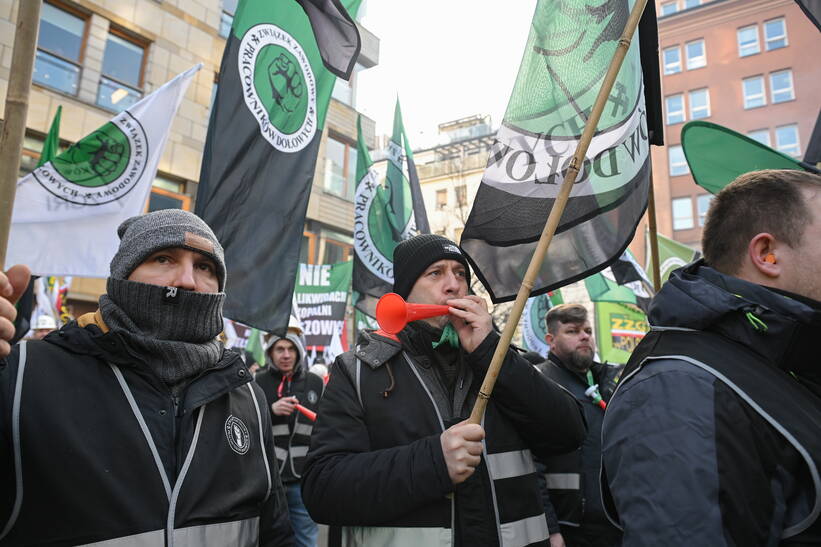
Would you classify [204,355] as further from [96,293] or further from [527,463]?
[96,293]

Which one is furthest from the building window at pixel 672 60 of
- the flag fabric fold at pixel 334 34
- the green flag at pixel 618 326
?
the flag fabric fold at pixel 334 34

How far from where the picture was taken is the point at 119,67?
44.2 ft

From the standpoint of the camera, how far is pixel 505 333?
1747 millimetres

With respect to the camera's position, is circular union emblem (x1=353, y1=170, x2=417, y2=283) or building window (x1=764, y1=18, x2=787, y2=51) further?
building window (x1=764, y1=18, x2=787, y2=51)

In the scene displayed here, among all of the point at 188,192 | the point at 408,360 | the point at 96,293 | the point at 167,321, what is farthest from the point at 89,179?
the point at 188,192

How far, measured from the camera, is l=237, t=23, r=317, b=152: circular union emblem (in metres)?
3.48

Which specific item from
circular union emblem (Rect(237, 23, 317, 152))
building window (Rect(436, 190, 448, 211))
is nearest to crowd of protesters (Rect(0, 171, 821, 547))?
circular union emblem (Rect(237, 23, 317, 152))

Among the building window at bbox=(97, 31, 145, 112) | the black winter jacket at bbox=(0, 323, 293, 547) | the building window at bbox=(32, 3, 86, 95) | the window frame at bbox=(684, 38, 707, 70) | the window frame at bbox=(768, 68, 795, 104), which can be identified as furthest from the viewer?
the window frame at bbox=(684, 38, 707, 70)

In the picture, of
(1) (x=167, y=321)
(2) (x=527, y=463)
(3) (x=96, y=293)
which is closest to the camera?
(1) (x=167, y=321)

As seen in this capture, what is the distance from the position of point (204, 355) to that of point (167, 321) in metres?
0.17

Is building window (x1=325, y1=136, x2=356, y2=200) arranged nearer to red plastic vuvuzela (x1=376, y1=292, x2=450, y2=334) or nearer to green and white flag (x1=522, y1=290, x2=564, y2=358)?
green and white flag (x1=522, y1=290, x2=564, y2=358)

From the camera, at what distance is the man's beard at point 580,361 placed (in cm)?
416

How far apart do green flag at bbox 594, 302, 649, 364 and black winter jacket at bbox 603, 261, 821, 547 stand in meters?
9.23

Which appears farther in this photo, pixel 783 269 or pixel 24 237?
pixel 24 237
